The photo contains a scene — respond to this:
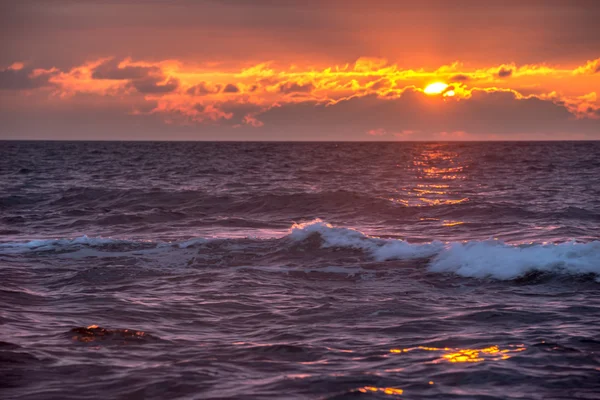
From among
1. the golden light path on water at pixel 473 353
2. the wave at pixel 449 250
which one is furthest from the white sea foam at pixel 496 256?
the golden light path on water at pixel 473 353

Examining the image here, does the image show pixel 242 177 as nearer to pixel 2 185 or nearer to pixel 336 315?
pixel 2 185

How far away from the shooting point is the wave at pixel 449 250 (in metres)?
12.5

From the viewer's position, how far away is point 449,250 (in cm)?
1412

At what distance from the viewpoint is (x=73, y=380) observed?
6.68 metres

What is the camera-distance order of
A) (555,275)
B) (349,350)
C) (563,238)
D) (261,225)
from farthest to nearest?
1. (261,225)
2. (563,238)
3. (555,275)
4. (349,350)

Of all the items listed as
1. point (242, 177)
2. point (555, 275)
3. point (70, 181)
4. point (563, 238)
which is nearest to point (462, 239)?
point (563, 238)

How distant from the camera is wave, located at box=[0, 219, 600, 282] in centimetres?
1246

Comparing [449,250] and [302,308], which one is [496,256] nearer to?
[449,250]

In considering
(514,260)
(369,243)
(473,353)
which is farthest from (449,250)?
(473,353)

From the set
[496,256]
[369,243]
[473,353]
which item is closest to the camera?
[473,353]

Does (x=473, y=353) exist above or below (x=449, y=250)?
below

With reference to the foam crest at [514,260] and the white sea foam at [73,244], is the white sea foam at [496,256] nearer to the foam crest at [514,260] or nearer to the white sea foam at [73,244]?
the foam crest at [514,260]

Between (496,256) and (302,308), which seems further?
(496,256)

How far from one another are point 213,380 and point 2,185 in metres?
35.1
